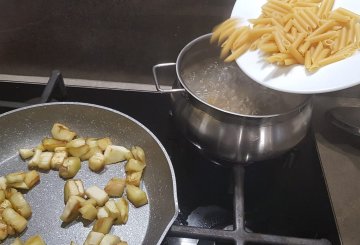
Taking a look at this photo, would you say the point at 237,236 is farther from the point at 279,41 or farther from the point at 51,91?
the point at 51,91

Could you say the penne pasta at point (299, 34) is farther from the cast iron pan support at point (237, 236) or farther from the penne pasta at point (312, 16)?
the cast iron pan support at point (237, 236)

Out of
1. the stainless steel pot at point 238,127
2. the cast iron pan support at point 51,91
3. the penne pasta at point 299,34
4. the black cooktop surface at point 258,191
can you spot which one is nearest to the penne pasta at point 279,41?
the penne pasta at point 299,34

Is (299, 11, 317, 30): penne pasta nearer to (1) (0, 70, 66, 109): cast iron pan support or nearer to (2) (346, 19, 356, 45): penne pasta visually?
(2) (346, 19, 356, 45): penne pasta

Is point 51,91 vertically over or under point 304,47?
under

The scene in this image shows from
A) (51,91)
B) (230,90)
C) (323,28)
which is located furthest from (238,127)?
(51,91)

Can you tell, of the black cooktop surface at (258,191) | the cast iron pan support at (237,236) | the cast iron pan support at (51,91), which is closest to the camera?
the cast iron pan support at (237,236)
